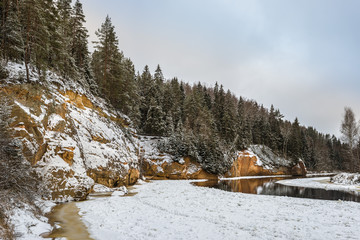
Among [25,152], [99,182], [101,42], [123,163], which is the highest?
[101,42]

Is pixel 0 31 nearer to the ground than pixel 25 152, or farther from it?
farther from it

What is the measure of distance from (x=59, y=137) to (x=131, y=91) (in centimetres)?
2815

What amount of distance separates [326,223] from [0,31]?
27223 millimetres

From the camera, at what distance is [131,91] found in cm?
4366

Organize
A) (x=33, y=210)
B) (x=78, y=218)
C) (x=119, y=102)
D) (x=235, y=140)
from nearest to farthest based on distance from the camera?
1. (x=33, y=210)
2. (x=78, y=218)
3. (x=119, y=102)
4. (x=235, y=140)

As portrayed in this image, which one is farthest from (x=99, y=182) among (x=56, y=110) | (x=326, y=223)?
(x=326, y=223)

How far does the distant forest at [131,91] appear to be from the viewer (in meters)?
19.1

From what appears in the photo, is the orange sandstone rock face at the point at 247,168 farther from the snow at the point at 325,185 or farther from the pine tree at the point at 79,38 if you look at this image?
the pine tree at the point at 79,38

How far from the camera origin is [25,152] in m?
12.9

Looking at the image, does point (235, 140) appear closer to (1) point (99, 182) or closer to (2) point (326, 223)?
(1) point (99, 182)

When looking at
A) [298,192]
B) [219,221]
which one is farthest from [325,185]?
[219,221]

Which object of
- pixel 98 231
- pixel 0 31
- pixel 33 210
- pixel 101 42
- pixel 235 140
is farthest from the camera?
pixel 235 140

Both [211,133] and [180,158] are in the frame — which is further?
[211,133]

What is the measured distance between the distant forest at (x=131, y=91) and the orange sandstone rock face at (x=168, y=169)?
2657 mm
